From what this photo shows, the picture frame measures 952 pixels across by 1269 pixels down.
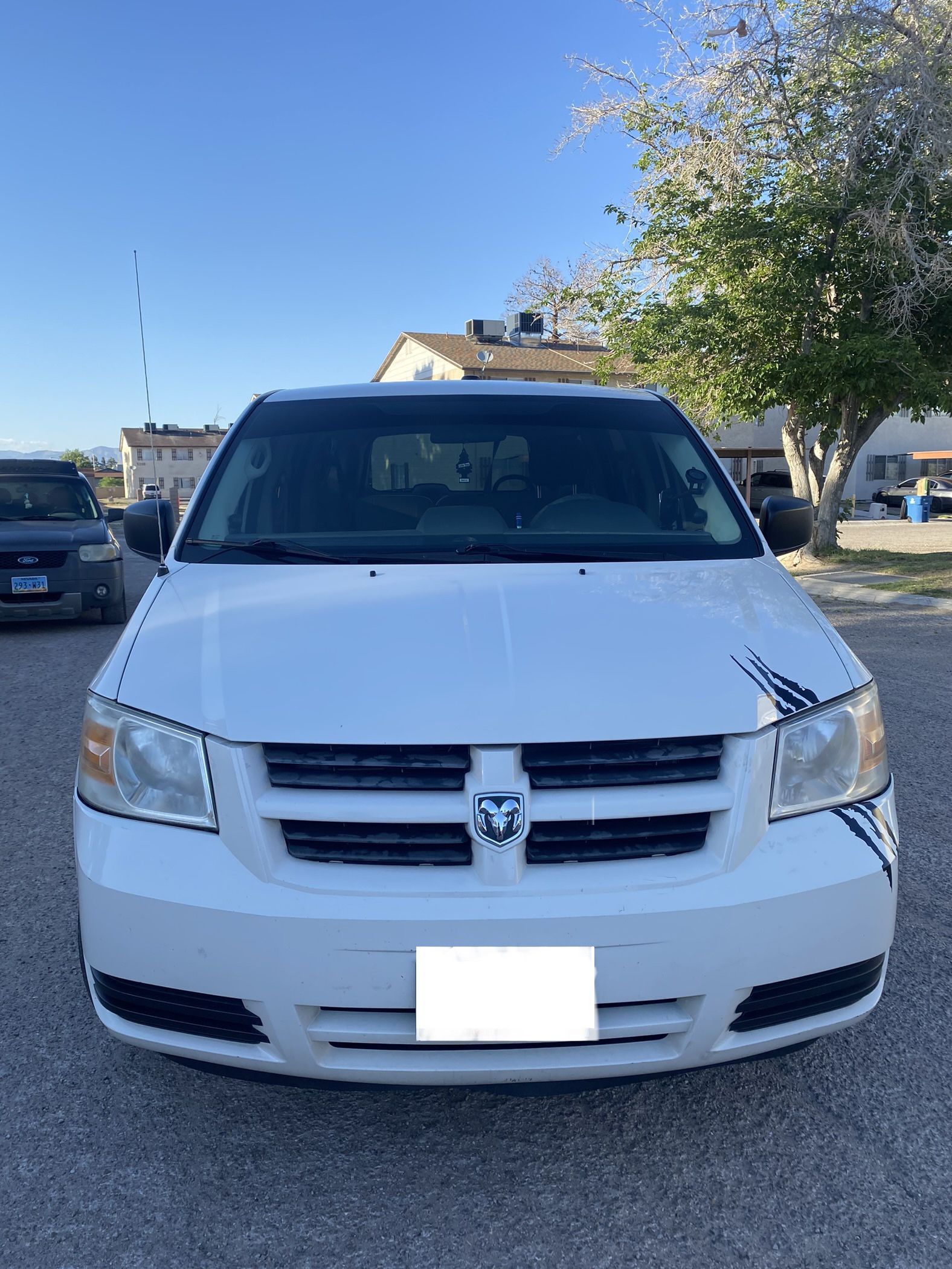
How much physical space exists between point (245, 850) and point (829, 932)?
1.15m

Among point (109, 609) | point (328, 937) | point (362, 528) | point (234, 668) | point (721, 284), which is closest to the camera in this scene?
point (328, 937)

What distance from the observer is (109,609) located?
31.7ft

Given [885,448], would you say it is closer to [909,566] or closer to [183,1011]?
[909,566]

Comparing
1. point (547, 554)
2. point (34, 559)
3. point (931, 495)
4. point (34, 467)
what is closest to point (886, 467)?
point (931, 495)

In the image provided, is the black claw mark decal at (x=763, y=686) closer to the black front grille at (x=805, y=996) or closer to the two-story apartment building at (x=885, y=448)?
the black front grille at (x=805, y=996)

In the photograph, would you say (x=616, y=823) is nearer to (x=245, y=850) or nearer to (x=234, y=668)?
(x=245, y=850)

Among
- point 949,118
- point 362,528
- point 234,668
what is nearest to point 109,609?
point 362,528

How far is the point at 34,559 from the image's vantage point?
9.08 m

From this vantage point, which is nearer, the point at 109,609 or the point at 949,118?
the point at 109,609

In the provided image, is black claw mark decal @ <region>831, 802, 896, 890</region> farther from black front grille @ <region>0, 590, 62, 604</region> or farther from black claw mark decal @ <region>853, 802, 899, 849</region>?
black front grille @ <region>0, 590, 62, 604</region>

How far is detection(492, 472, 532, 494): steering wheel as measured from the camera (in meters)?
3.25

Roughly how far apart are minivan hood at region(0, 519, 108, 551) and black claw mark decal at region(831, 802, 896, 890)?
858 centimetres

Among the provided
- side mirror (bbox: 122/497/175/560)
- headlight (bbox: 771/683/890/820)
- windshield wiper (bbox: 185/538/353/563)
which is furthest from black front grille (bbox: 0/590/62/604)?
headlight (bbox: 771/683/890/820)

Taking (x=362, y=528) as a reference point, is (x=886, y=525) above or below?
below
